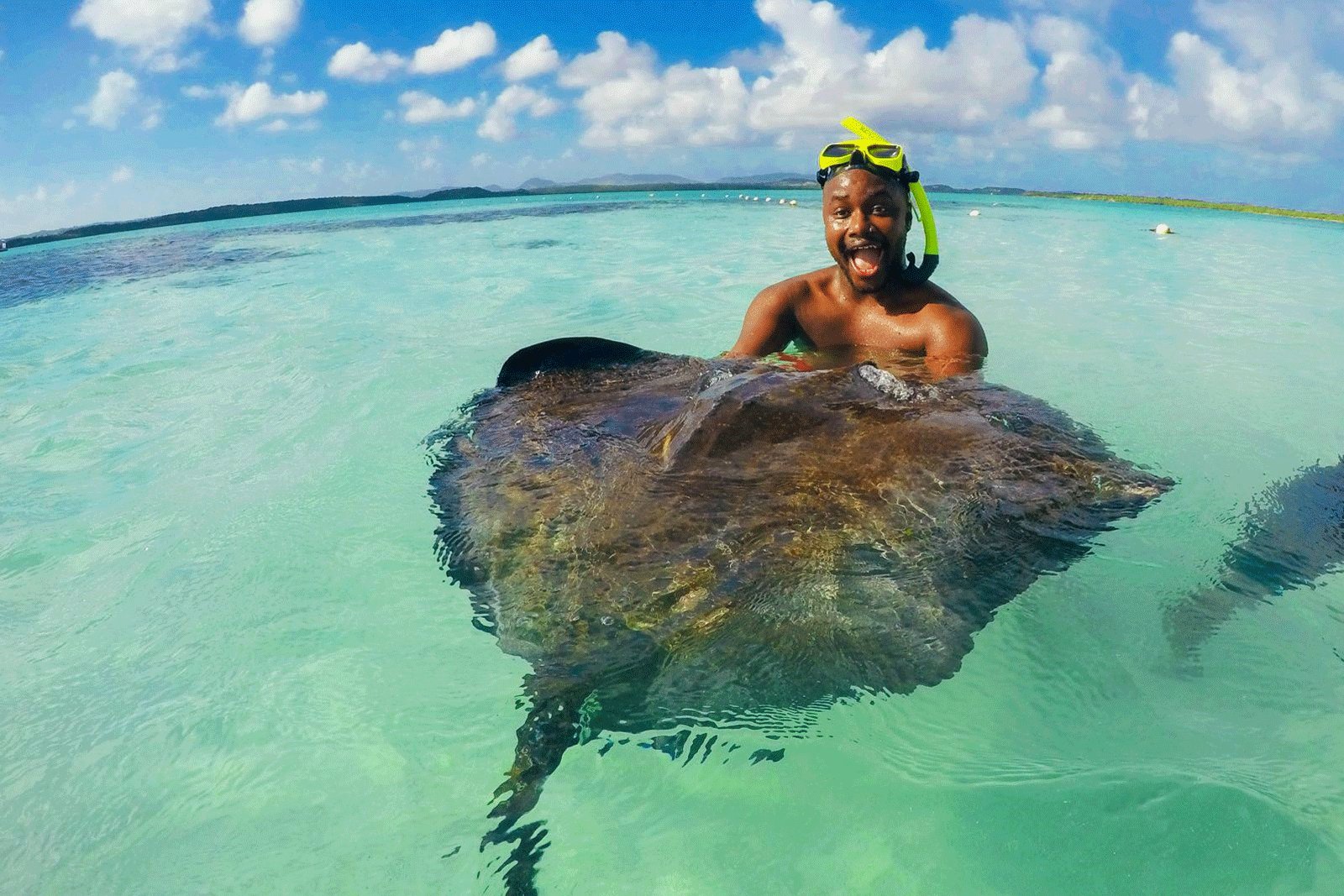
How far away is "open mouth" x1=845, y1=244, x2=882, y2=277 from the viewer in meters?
4.28

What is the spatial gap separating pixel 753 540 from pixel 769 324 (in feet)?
9.27

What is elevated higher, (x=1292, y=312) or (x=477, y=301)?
(x=477, y=301)

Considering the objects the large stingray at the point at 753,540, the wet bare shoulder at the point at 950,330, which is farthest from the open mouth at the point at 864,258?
the large stingray at the point at 753,540

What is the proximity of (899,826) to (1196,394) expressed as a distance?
564 cm

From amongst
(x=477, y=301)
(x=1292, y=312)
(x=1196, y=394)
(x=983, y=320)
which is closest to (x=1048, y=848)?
(x=1196, y=394)

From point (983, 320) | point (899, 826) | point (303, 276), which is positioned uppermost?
point (303, 276)

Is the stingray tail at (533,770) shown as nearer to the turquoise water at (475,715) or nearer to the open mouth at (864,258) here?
the turquoise water at (475,715)

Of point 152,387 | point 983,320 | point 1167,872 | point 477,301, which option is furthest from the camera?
point 477,301

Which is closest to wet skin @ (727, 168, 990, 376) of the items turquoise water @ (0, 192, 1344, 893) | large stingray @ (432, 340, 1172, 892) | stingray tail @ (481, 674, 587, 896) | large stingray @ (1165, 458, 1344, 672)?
large stingray @ (432, 340, 1172, 892)

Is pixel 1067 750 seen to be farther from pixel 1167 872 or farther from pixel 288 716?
pixel 288 716

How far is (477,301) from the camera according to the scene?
1148cm

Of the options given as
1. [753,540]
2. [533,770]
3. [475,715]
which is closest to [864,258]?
[753,540]

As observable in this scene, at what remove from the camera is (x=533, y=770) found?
→ 1.99 metres

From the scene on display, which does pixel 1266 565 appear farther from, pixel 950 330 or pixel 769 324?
pixel 769 324
